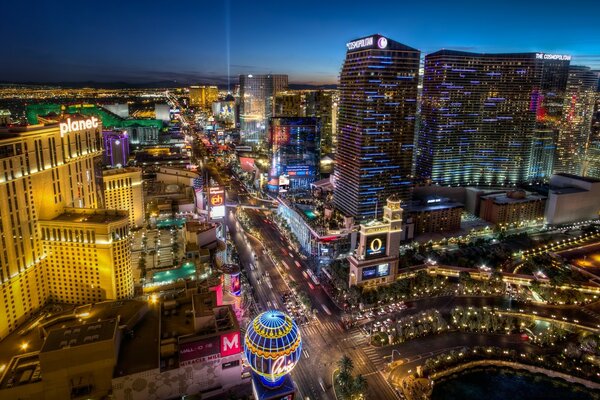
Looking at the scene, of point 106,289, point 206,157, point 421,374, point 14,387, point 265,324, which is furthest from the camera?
point 206,157

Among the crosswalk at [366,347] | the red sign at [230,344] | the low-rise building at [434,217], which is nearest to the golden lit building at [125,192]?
the red sign at [230,344]

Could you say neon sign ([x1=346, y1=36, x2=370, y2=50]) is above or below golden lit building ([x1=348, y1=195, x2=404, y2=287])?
above

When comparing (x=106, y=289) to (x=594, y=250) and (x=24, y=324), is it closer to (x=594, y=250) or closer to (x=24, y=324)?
(x=24, y=324)

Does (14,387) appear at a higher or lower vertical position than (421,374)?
higher

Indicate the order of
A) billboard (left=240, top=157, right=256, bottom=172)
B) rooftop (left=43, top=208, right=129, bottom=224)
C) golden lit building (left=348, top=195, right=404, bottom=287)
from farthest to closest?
billboard (left=240, top=157, right=256, bottom=172), golden lit building (left=348, top=195, right=404, bottom=287), rooftop (left=43, top=208, right=129, bottom=224)

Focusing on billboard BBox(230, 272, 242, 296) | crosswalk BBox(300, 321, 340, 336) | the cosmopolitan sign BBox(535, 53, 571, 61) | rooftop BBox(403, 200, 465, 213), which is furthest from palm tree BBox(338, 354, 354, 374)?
the cosmopolitan sign BBox(535, 53, 571, 61)

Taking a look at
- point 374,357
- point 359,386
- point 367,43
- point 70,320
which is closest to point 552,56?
point 367,43

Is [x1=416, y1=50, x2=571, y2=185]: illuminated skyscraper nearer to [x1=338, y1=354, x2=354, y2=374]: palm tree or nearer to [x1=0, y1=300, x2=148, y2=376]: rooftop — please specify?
[x1=338, y1=354, x2=354, y2=374]: palm tree

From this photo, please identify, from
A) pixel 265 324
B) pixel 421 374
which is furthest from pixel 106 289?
pixel 421 374
